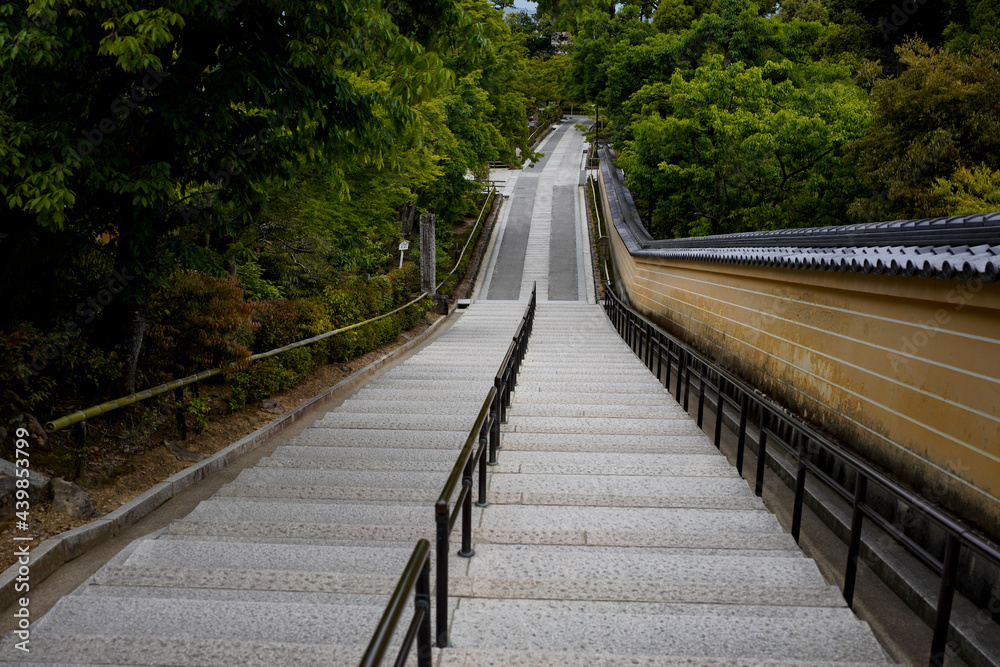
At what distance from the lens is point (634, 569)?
326cm

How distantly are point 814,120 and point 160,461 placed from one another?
15.9m

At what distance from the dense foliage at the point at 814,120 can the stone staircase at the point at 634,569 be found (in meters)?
3.60

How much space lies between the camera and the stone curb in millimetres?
3504

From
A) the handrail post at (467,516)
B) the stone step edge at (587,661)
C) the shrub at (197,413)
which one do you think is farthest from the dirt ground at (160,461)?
the stone step edge at (587,661)

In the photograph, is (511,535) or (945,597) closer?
(945,597)

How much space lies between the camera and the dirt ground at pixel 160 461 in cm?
405

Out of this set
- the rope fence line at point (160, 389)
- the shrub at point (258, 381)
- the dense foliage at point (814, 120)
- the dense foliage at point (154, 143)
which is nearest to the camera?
the dense foliage at point (154, 143)

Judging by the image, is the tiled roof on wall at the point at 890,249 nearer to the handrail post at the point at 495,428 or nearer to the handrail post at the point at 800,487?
the handrail post at the point at 800,487

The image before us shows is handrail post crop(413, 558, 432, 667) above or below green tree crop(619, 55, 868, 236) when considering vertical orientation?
below

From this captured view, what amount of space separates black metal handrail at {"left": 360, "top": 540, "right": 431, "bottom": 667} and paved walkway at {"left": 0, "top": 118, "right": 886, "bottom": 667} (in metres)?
0.40

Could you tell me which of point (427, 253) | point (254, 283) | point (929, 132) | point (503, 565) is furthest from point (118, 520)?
point (929, 132)

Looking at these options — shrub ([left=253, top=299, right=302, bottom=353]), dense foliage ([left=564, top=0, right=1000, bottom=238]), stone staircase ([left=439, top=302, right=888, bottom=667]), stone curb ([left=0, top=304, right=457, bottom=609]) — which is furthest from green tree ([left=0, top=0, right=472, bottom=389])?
stone staircase ([left=439, top=302, right=888, bottom=667])

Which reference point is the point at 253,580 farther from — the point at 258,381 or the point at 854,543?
the point at 258,381

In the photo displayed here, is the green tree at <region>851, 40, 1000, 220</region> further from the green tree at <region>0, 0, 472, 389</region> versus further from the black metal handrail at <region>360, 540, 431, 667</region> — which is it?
the black metal handrail at <region>360, 540, 431, 667</region>
